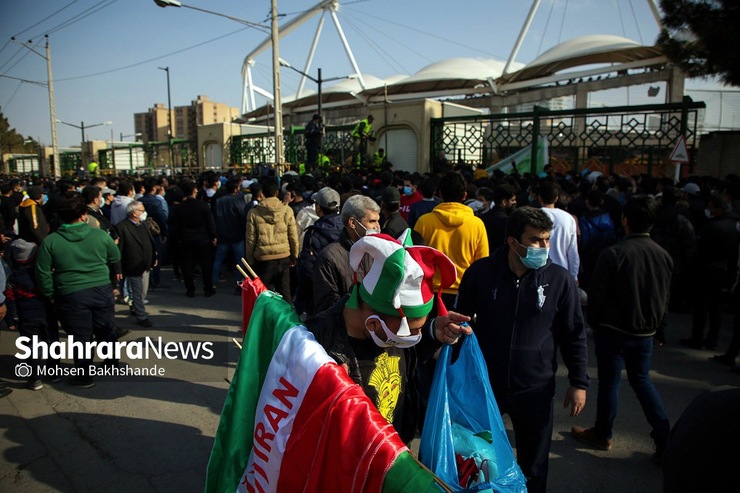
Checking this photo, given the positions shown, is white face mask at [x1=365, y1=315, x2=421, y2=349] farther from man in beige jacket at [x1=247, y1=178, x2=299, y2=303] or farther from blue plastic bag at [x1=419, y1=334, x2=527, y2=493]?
man in beige jacket at [x1=247, y1=178, x2=299, y2=303]

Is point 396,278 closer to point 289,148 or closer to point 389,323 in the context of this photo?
point 389,323

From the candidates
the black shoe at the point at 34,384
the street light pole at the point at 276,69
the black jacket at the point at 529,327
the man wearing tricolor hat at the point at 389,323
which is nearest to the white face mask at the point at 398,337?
the man wearing tricolor hat at the point at 389,323

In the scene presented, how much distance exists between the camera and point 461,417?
214 cm

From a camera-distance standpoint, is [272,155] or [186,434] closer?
[186,434]

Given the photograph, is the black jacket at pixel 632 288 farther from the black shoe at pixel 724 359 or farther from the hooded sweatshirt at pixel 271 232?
the hooded sweatshirt at pixel 271 232

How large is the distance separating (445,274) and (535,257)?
3.32 ft

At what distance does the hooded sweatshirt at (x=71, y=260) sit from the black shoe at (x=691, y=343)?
6.74 m

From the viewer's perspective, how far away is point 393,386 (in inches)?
84.0

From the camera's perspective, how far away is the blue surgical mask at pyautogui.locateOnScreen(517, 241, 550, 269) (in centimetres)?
274

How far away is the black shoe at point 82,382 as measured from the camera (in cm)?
483

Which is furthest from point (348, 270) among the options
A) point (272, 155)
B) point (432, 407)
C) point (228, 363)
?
point (272, 155)

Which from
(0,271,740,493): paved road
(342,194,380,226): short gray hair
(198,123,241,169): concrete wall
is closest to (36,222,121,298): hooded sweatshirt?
(0,271,740,493): paved road

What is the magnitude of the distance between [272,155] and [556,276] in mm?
20365

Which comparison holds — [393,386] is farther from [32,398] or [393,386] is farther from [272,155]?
[272,155]
